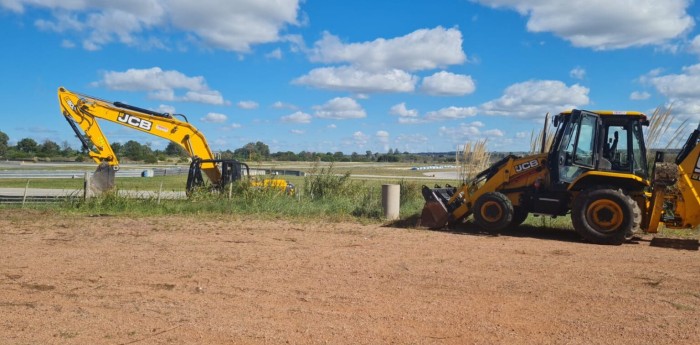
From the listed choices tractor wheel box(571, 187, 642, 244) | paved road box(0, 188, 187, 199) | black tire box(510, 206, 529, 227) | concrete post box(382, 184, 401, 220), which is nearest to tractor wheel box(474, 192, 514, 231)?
black tire box(510, 206, 529, 227)

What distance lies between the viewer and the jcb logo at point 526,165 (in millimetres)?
12922

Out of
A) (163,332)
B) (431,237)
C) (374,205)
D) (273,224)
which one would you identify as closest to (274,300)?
(163,332)

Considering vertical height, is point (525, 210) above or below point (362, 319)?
above

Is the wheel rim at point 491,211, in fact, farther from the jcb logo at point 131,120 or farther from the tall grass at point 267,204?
the jcb logo at point 131,120

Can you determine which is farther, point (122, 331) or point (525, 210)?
point (525, 210)

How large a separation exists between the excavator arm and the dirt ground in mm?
7334

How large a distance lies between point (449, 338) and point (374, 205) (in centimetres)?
1089

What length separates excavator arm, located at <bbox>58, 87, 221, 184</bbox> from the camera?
18.7 meters

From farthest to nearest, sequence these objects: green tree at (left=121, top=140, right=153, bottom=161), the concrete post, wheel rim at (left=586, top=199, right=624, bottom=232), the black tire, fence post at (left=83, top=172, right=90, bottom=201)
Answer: green tree at (left=121, top=140, right=153, bottom=161) → fence post at (left=83, top=172, right=90, bottom=201) → the concrete post → the black tire → wheel rim at (left=586, top=199, right=624, bottom=232)

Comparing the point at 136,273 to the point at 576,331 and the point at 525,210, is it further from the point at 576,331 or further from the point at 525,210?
the point at 525,210

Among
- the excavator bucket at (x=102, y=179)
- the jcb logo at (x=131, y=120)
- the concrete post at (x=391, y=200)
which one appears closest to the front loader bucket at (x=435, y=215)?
the concrete post at (x=391, y=200)

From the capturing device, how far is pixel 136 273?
27.3 feet

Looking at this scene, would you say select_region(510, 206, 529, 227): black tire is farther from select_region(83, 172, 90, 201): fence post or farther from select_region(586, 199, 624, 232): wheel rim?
select_region(83, 172, 90, 201): fence post

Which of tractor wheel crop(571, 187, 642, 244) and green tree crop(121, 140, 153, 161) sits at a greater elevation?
green tree crop(121, 140, 153, 161)
